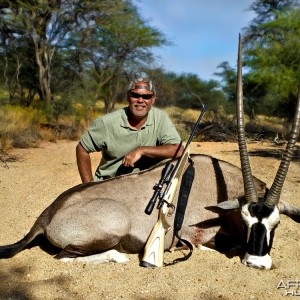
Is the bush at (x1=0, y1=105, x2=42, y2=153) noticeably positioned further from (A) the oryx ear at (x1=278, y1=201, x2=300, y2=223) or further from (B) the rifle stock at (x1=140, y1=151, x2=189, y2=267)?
(A) the oryx ear at (x1=278, y1=201, x2=300, y2=223)

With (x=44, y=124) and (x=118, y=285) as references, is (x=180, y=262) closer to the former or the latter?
(x=118, y=285)

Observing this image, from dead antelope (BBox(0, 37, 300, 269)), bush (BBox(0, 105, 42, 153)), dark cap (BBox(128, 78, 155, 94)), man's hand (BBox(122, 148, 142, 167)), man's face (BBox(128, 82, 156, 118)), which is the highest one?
dark cap (BBox(128, 78, 155, 94))

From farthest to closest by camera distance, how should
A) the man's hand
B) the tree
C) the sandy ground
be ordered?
the tree, the man's hand, the sandy ground

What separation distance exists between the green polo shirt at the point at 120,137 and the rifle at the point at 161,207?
27.8 inches

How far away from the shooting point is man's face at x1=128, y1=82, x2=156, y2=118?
498 cm

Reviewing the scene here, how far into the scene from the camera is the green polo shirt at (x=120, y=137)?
5.06 m

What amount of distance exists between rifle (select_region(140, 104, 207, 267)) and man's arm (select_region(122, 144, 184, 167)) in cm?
37

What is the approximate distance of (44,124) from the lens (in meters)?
16.5

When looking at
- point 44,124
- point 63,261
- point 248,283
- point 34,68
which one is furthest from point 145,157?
point 34,68

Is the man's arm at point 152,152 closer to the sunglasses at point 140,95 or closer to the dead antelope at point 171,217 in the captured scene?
the dead antelope at point 171,217

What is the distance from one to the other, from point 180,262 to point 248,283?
75 centimetres

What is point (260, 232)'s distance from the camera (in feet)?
12.2

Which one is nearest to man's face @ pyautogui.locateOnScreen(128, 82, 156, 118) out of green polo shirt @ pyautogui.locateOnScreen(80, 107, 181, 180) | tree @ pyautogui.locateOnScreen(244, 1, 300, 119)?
green polo shirt @ pyautogui.locateOnScreen(80, 107, 181, 180)

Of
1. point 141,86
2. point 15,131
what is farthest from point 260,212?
point 15,131
